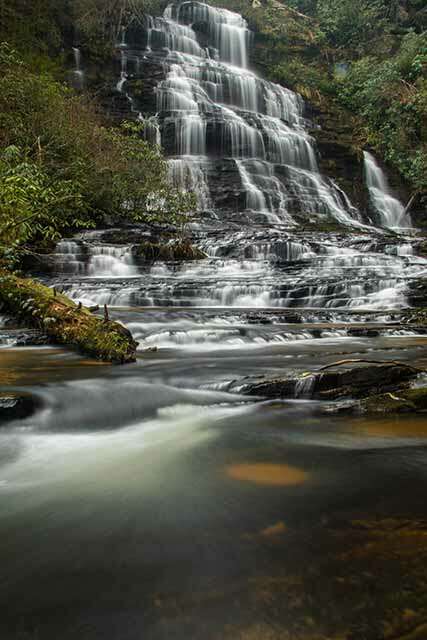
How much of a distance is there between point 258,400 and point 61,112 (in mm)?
15374

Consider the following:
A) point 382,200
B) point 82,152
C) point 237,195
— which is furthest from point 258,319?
point 382,200

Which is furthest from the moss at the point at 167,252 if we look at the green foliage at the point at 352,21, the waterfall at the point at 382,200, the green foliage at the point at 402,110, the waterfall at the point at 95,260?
the green foliage at the point at 352,21

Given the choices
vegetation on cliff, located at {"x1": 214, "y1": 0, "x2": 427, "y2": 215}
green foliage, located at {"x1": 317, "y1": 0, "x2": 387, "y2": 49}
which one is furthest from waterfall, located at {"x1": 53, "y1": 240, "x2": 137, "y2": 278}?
green foliage, located at {"x1": 317, "y1": 0, "x2": 387, "y2": 49}

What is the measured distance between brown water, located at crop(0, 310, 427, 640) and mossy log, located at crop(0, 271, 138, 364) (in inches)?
60.0

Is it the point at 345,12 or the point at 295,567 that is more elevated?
the point at 345,12

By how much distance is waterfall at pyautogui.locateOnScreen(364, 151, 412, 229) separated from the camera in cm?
2519

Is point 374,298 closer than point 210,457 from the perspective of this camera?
No

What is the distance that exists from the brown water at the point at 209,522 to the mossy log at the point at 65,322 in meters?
1.52

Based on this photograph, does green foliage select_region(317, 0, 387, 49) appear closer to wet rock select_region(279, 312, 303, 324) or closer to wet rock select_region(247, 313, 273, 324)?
wet rock select_region(279, 312, 303, 324)

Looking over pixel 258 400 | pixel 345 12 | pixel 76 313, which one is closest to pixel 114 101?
pixel 345 12

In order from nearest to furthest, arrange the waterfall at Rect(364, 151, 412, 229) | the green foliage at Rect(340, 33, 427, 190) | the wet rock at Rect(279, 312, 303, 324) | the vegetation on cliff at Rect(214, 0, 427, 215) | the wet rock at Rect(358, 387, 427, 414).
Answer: the wet rock at Rect(358, 387, 427, 414), the wet rock at Rect(279, 312, 303, 324), the green foliage at Rect(340, 33, 427, 190), the vegetation on cliff at Rect(214, 0, 427, 215), the waterfall at Rect(364, 151, 412, 229)

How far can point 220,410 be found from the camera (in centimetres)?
342

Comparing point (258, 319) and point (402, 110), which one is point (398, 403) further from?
point (402, 110)

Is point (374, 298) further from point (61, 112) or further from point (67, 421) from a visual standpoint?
point (61, 112)
